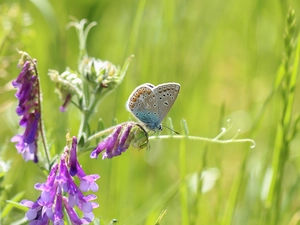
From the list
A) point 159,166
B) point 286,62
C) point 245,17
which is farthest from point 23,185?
point 245,17

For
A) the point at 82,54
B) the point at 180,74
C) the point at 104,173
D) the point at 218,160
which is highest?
the point at 82,54

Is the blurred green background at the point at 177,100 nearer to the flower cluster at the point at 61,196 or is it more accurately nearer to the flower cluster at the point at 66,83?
the flower cluster at the point at 66,83

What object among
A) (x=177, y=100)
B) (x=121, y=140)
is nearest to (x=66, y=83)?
(x=121, y=140)

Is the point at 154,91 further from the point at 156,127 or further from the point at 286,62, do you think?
the point at 286,62

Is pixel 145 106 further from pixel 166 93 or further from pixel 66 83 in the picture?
pixel 66 83

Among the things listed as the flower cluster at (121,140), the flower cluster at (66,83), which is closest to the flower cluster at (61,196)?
the flower cluster at (121,140)

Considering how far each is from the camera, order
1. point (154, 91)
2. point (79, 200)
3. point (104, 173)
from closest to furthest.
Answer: point (79, 200) < point (154, 91) < point (104, 173)

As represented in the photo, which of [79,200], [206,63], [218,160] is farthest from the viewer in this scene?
[206,63]
